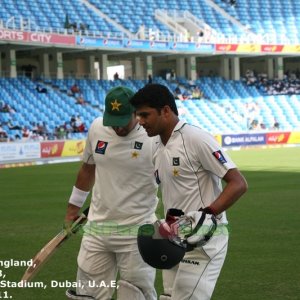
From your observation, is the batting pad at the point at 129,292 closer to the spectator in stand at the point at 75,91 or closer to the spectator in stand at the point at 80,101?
the spectator in stand at the point at 80,101

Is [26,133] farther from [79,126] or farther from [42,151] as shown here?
[79,126]

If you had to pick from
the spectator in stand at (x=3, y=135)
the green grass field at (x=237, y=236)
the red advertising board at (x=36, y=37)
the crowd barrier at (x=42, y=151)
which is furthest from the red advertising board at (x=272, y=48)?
the green grass field at (x=237, y=236)

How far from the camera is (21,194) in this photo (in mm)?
20375

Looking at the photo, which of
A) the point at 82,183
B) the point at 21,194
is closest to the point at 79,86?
the point at 21,194

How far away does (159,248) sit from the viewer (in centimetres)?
511

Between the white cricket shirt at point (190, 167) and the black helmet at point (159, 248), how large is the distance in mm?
344

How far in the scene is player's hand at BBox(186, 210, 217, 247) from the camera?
5086 millimetres

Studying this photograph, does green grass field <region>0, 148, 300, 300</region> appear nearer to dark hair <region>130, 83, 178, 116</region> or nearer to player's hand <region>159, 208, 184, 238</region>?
player's hand <region>159, 208, 184, 238</region>

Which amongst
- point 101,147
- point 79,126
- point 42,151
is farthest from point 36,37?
point 101,147

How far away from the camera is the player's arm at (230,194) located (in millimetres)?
5148

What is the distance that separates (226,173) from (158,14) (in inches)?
1961

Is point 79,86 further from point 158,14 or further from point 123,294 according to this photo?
point 123,294

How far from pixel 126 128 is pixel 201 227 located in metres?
1.43

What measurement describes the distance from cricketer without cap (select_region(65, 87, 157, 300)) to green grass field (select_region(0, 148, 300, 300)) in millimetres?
2403
